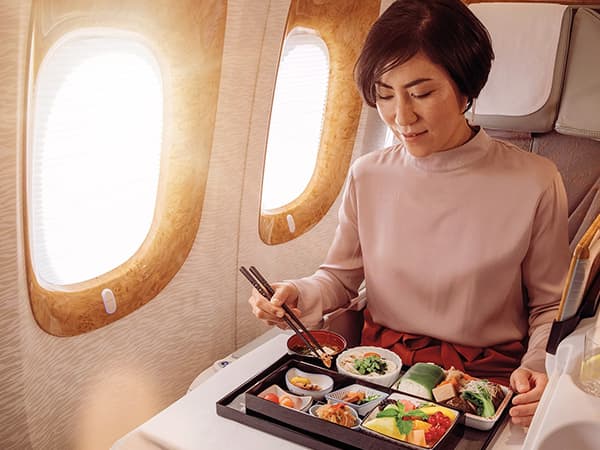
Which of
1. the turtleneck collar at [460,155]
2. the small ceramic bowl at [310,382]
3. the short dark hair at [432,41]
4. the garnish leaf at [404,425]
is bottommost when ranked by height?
the small ceramic bowl at [310,382]

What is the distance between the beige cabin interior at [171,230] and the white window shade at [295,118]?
0.20 meters

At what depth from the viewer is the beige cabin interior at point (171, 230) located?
6.13 feet

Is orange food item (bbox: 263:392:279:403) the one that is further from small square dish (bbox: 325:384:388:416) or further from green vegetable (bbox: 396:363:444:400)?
green vegetable (bbox: 396:363:444:400)

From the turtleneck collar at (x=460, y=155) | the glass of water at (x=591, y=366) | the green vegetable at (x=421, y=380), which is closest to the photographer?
the glass of water at (x=591, y=366)

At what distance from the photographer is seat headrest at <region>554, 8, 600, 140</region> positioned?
222 cm

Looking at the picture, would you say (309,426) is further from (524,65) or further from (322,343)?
(524,65)

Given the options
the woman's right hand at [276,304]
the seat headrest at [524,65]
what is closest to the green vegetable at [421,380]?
the woman's right hand at [276,304]

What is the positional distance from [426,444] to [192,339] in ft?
6.16

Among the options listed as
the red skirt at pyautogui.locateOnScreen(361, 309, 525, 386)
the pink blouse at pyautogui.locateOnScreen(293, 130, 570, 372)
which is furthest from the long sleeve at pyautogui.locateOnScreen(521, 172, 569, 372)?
the red skirt at pyautogui.locateOnScreen(361, 309, 525, 386)

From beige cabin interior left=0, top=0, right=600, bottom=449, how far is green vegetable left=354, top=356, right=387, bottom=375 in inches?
41.6

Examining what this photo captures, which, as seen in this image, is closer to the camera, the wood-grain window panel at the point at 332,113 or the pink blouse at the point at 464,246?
the pink blouse at the point at 464,246

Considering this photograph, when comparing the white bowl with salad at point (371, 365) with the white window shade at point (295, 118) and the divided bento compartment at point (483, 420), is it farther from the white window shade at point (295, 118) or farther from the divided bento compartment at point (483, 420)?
the white window shade at point (295, 118)

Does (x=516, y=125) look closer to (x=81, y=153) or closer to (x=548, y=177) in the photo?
(x=548, y=177)

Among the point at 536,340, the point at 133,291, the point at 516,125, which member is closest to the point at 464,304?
the point at 536,340
